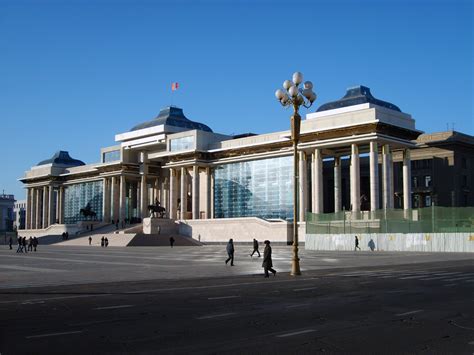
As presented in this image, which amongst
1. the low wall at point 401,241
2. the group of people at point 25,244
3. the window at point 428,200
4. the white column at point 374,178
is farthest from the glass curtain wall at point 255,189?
the group of people at point 25,244

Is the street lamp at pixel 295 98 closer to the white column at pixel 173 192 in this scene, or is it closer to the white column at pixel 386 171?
the white column at pixel 386 171

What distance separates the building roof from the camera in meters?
77.8

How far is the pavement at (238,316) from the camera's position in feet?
30.6

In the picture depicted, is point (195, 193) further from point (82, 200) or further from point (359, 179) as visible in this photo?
point (82, 200)

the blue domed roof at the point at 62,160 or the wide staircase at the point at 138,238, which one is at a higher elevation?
the blue domed roof at the point at 62,160

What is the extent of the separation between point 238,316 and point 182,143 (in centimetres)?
8762

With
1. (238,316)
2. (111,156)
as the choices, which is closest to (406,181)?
(111,156)

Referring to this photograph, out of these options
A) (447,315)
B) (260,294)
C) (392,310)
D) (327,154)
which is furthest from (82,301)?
(327,154)

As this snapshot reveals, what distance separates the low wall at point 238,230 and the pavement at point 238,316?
52.9m

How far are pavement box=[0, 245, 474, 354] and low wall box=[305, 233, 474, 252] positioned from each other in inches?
1082

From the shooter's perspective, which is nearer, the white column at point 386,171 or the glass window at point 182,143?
the white column at point 386,171

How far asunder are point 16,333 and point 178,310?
4.14 m

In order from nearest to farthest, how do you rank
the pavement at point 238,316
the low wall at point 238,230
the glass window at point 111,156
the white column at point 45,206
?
the pavement at point 238,316 < the low wall at point 238,230 < the glass window at point 111,156 < the white column at point 45,206

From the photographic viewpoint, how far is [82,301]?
51.8ft
